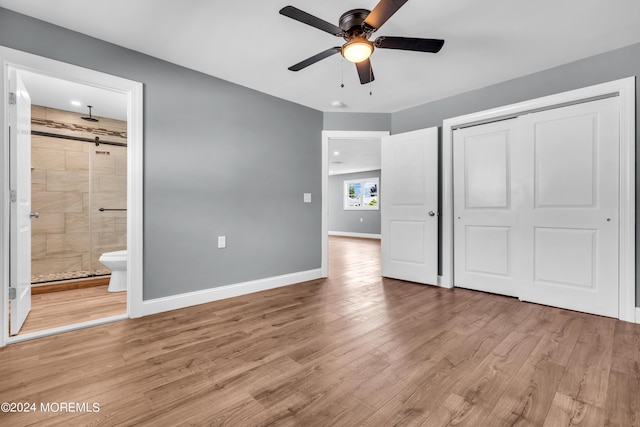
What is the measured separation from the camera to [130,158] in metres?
2.62

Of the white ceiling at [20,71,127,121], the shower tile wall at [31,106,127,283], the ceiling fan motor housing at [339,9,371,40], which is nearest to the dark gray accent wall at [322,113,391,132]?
the ceiling fan motor housing at [339,9,371,40]

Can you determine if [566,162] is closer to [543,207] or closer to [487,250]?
[543,207]

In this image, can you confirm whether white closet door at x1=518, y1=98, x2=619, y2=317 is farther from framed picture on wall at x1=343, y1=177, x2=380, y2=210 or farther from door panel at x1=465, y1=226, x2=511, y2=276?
framed picture on wall at x1=343, y1=177, x2=380, y2=210

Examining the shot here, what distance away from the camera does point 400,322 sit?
251cm

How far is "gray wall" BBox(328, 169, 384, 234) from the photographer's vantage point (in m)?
10.4

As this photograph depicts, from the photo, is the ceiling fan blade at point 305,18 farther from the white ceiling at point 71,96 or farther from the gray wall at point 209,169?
the white ceiling at point 71,96

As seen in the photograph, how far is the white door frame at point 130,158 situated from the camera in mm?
2076

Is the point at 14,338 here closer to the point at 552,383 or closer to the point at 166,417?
the point at 166,417

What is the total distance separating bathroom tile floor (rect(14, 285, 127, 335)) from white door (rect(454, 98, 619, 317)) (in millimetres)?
3937

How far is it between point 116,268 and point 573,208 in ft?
16.2

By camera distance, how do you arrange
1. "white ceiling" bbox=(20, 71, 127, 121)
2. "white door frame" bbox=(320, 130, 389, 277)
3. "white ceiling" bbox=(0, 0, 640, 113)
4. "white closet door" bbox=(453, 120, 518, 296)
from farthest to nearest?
"white door frame" bbox=(320, 130, 389, 277)
"white closet door" bbox=(453, 120, 518, 296)
"white ceiling" bbox=(20, 71, 127, 121)
"white ceiling" bbox=(0, 0, 640, 113)

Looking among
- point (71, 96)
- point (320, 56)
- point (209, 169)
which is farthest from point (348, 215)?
point (320, 56)

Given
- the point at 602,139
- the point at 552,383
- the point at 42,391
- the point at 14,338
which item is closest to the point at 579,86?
the point at 602,139

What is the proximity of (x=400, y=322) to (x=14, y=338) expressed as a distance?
2.95 meters
